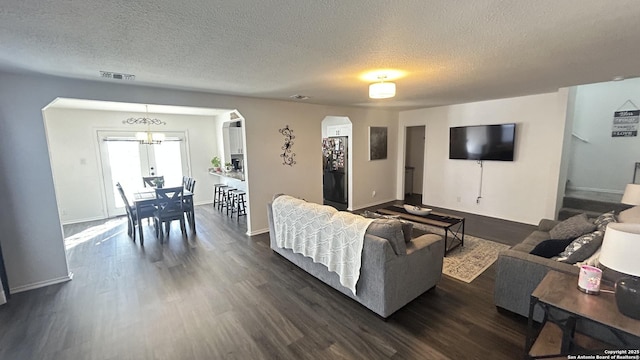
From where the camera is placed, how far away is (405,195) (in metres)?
7.63

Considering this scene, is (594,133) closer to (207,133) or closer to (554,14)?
(554,14)

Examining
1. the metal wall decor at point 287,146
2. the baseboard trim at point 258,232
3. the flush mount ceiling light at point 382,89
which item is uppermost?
the flush mount ceiling light at point 382,89

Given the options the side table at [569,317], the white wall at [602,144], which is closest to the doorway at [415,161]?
the white wall at [602,144]

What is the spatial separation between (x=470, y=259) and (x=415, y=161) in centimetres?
485

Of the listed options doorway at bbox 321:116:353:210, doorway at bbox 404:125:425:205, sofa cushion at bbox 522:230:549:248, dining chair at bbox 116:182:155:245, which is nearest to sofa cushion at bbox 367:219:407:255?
sofa cushion at bbox 522:230:549:248

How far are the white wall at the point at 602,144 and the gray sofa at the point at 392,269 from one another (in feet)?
16.9

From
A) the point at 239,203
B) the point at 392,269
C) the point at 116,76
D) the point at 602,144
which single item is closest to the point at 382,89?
the point at 392,269

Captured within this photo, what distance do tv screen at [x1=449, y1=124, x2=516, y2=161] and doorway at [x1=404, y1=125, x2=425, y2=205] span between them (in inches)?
77.9

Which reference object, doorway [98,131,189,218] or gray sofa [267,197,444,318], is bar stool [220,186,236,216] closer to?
doorway [98,131,189,218]

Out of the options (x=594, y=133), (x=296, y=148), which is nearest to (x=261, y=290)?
(x=296, y=148)

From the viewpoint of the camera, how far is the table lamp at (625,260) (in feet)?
4.36

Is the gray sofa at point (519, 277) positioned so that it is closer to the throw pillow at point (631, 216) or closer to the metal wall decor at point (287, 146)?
the throw pillow at point (631, 216)

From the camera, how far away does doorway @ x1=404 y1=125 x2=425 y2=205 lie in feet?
25.8

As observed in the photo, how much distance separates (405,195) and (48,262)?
7291mm
